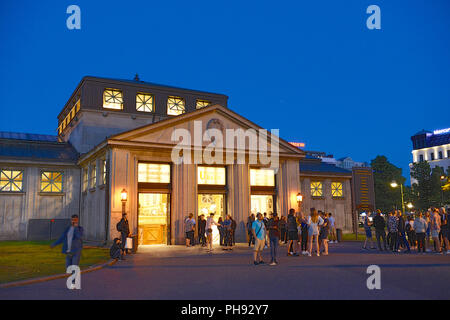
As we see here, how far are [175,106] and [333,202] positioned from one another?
17.4 m

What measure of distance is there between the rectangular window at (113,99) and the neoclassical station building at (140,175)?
84mm

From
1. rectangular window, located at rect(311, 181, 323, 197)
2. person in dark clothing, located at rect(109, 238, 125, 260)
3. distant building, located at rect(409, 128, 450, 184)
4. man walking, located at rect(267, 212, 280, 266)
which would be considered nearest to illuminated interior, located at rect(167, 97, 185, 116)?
rectangular window, located at rect(311, 181, 323, 197)

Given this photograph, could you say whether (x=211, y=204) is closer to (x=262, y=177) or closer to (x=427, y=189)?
(x=262, y=177)

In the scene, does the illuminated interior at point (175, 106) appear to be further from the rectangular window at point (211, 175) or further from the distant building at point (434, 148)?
the distant building at point (434, 148)

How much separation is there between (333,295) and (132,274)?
6154mm

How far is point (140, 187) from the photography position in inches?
940

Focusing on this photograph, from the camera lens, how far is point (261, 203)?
93.5 ft

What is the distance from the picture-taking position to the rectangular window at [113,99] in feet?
108

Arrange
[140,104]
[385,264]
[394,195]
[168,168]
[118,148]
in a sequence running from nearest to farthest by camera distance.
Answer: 1. [385,264]
2. [118,148]
3. [168,168]
4. [140,104]
5. [394,195]

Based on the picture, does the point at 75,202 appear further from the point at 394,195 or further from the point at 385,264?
the point at 394,195

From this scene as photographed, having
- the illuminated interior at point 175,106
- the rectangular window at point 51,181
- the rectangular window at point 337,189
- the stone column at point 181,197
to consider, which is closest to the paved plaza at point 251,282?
the stone column at point 181,197

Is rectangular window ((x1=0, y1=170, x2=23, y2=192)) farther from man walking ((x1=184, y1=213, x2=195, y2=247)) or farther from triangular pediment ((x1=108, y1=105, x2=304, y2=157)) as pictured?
man walking ((x1=184, y1=213, x2=195, y2=247))

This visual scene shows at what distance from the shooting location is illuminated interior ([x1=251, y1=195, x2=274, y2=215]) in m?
28.3
